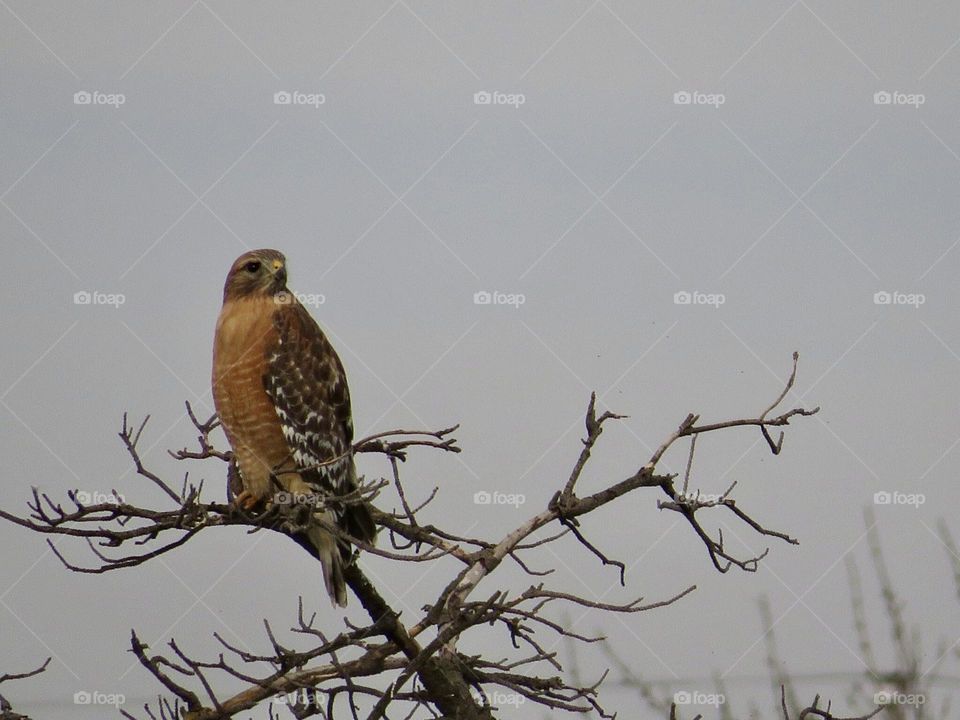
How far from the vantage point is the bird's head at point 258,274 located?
16.8 feet

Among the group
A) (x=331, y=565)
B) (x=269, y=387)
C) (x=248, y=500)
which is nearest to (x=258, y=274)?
(x=269, y=387)

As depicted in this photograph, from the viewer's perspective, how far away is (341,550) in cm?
442

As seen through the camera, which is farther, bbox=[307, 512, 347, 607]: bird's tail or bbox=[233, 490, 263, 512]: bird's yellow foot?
bbox=[233, 490, 263, 512]: bird's yellow foot

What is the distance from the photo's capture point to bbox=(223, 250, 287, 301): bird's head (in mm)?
5121

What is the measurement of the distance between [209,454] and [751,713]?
2470 millimetres

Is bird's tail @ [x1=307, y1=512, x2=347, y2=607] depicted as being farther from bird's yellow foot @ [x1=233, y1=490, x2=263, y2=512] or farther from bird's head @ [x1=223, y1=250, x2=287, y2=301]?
bird's head @ [x1=223, y1=250, x2=287, y2=301]

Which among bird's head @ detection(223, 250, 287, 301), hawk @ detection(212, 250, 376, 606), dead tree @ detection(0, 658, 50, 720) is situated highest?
bird's head @ detection(223, 250, 287, 301)

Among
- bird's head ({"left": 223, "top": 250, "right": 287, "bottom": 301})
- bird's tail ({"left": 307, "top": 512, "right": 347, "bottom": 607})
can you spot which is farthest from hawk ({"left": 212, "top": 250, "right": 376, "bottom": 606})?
bird's tail ({"left": 307, "top": 512, "right": 347, "bottom": 607})

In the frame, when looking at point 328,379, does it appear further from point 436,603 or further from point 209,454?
point 436,603

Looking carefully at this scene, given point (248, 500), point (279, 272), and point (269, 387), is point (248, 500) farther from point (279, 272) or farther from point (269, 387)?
point (279, 272)

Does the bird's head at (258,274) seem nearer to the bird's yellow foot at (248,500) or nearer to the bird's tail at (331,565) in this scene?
the bird's yellow foot at (248,500)

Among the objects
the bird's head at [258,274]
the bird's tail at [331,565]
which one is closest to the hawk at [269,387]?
the bird's head at [258,274]

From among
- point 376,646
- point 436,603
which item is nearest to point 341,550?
point 376,646

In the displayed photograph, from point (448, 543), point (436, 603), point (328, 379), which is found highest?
point (328, 379)
